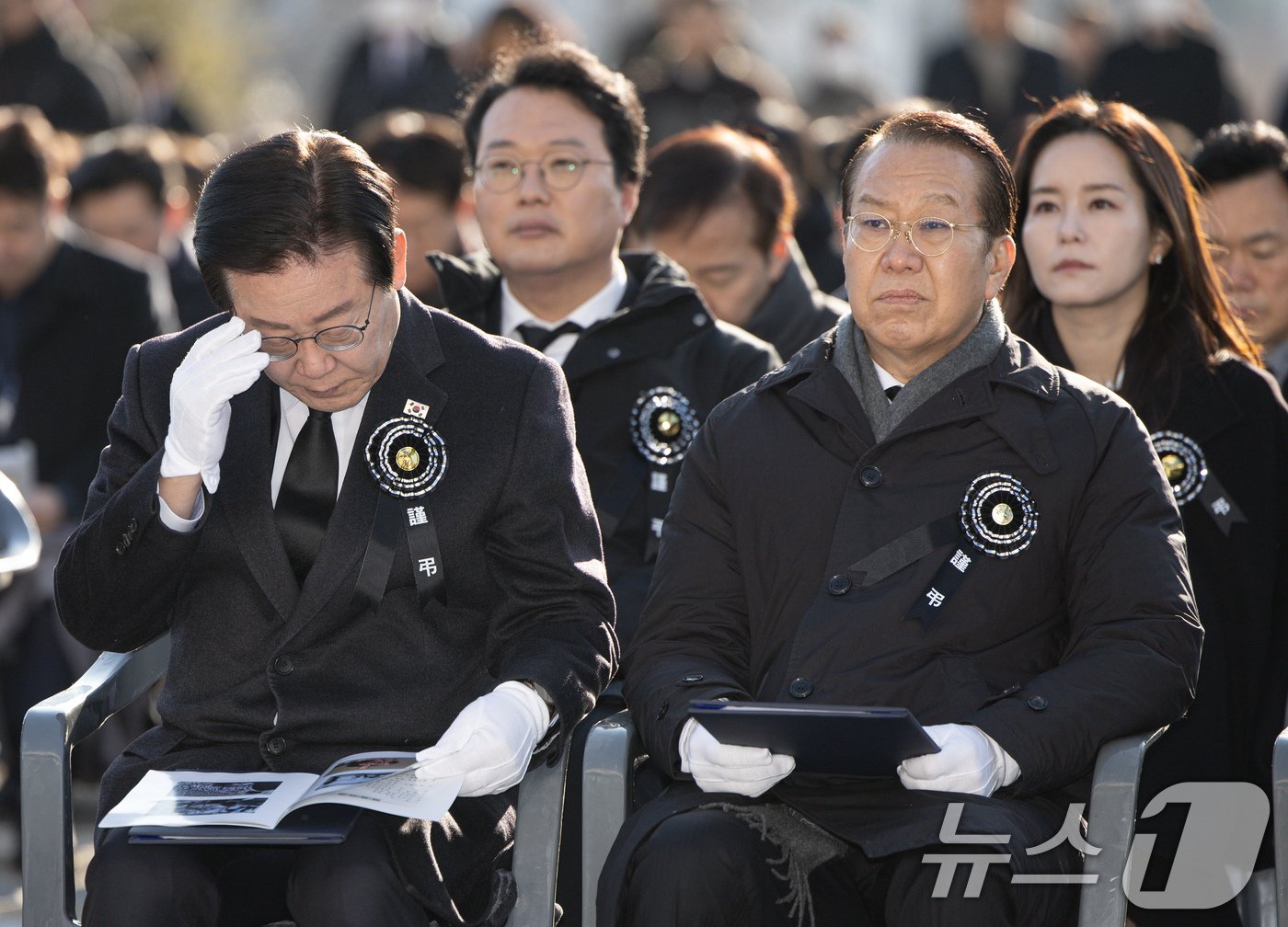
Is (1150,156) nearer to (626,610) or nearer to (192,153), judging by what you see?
(626,610)

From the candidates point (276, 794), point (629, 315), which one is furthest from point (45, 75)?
point (276, 794)

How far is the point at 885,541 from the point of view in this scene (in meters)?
3.24

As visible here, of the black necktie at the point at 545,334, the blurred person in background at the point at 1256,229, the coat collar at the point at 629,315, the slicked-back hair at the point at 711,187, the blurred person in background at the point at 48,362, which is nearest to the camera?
the coat collar at the point at 629,315

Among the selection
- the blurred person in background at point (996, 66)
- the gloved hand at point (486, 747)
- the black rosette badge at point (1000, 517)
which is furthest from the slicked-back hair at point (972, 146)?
the blurred person in background at point (996, 66)

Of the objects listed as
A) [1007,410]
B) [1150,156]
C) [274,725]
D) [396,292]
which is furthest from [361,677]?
[1150,156]

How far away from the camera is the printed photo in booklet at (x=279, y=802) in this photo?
2.84 meters

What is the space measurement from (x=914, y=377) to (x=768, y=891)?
39.0 inches

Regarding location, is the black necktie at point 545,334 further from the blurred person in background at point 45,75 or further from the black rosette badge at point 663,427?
the blurred person in background at point 45,75

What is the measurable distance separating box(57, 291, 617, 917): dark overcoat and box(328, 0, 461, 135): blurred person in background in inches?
271

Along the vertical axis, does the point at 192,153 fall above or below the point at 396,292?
above

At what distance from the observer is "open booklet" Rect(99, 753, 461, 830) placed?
2859 mm

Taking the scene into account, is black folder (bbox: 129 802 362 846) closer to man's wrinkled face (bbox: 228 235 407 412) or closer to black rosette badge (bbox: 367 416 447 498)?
black rosette badge (bbox: 367 416 447 498)

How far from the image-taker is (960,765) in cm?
296

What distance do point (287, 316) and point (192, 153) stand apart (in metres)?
6.19
